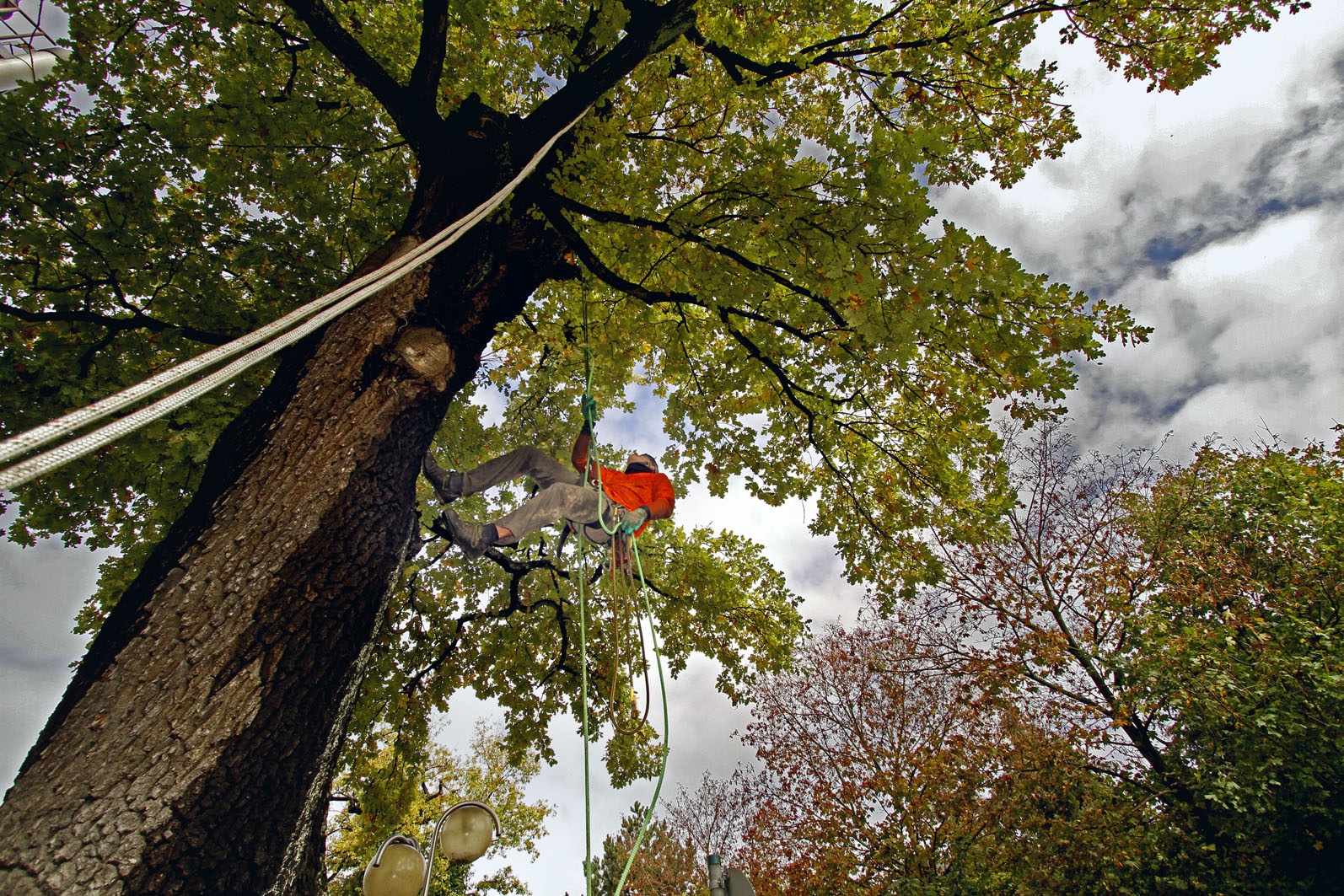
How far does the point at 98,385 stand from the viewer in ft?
12.9

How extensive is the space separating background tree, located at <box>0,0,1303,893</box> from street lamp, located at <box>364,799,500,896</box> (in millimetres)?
1437

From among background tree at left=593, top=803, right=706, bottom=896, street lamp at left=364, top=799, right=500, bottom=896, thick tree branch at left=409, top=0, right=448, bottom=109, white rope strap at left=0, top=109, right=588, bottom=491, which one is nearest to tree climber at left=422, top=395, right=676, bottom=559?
street lamp at left=364, top=799, right=500, bottom=896

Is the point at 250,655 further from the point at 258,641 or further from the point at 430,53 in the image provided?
the point at 430,53

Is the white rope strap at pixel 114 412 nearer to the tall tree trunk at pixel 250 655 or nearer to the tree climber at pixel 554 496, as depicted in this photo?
the tall tree trunk at pixel 250 655

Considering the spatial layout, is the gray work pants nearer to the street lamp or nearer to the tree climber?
the tree climber

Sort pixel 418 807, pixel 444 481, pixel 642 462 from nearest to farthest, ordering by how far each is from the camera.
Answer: pixel 444 481
pixel 642 462
pixel 418 807

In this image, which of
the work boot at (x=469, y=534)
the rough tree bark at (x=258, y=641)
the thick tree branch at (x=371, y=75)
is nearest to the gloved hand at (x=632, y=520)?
the work boot at (x=469, y=534)

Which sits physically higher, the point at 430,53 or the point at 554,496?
the point at 430,53

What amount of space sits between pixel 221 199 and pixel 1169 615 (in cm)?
1562

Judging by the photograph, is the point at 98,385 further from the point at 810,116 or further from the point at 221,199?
the point at 810,116

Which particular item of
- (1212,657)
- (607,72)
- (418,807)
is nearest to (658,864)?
(418,807)

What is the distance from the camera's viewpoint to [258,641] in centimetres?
178

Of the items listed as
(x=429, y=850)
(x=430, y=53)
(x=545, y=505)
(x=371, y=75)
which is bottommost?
(x=429, y=850)

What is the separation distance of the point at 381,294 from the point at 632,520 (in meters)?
2.36
